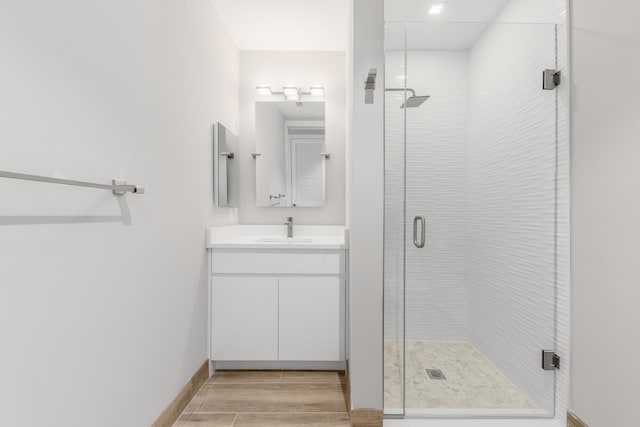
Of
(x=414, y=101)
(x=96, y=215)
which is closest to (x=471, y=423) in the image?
(x=414, y=101)

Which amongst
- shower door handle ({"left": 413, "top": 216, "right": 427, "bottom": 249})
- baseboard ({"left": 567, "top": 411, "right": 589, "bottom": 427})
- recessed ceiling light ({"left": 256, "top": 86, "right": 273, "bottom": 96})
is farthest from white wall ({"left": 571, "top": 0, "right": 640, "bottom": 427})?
recessed ceiling light ({"left": 256, "top": 86, "right": 273, "bottom": 96})

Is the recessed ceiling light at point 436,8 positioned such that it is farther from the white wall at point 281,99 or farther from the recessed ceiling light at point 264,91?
the recessed ceiling light at point 264,91

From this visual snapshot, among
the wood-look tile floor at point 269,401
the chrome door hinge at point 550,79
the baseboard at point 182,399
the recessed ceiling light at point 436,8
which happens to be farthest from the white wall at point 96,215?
the chrome door hinge at point 550,79

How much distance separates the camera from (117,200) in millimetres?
1356

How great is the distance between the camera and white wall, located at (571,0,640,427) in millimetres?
1388

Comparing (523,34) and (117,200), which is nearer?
(117,200)

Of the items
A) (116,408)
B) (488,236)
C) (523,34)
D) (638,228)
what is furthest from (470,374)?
(523,34)

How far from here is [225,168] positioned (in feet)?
8.95

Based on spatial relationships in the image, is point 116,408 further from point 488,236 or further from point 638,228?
point 638,228

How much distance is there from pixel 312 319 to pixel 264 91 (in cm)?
195

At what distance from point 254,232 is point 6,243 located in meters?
2.17

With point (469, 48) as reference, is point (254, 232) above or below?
below

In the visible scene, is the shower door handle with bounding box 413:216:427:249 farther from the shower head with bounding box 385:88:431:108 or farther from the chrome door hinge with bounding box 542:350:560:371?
the chrome door hinge with bounding box 542:350:560:371

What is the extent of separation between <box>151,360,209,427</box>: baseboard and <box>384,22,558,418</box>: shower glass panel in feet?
3.67
